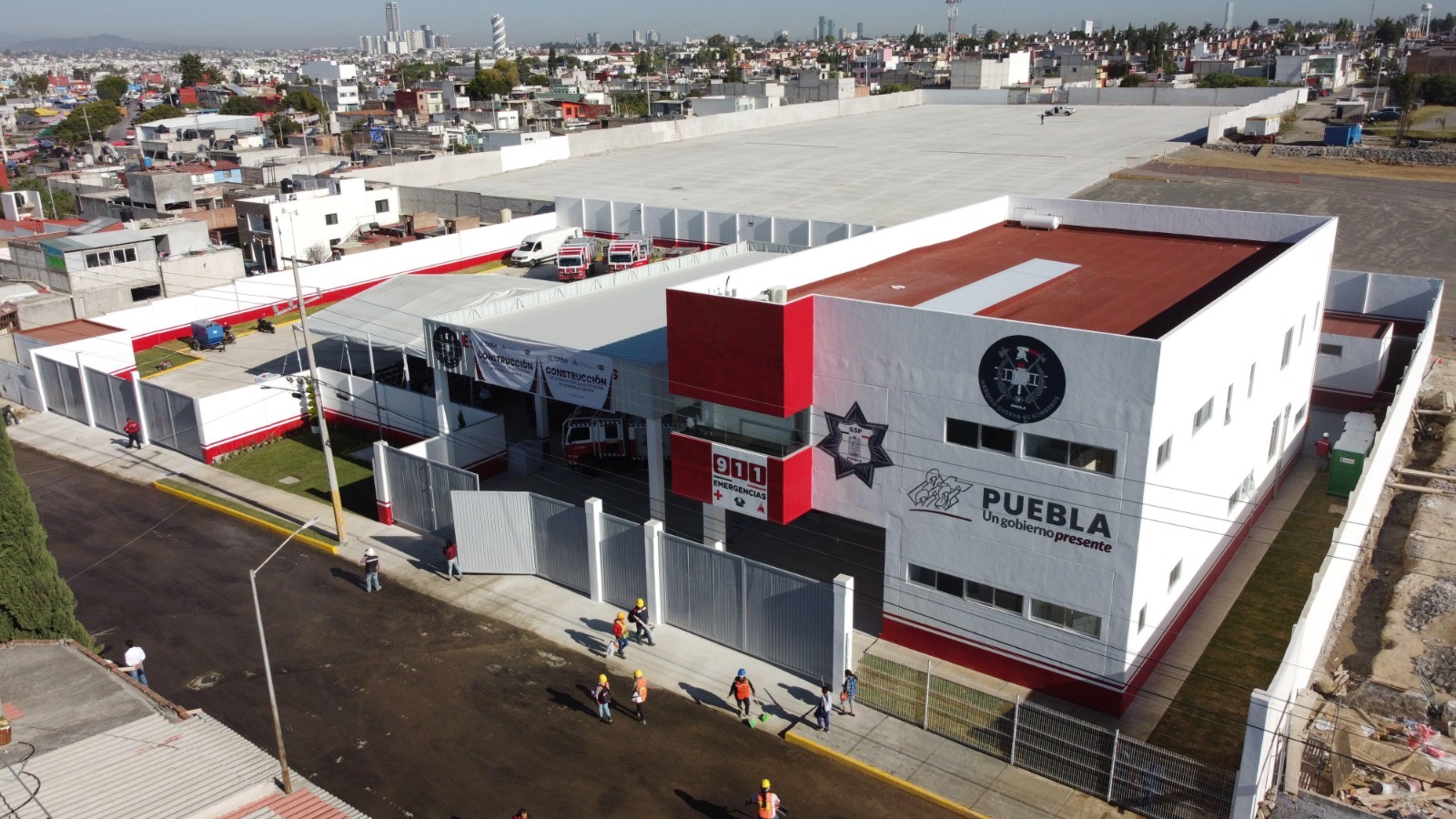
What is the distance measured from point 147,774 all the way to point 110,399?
2897cm

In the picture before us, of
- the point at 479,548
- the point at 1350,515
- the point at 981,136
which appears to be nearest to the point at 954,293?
the point at 1350,515

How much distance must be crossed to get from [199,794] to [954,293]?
68.4 feet

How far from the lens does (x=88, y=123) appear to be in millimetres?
157375

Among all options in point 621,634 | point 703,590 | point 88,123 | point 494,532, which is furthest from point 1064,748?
point 88,123

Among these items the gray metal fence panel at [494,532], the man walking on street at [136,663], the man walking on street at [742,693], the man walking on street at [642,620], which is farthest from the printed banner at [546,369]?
the man walking on street at [136,663]

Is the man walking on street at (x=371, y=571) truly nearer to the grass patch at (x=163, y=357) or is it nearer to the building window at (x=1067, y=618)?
the building window at (x=1067, y=618)

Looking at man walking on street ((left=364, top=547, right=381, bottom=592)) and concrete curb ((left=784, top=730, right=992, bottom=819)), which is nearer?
concrete curb ((left=784, top=730, right=992, bottom=819))

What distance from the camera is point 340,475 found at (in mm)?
36250

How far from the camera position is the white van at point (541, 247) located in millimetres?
61844

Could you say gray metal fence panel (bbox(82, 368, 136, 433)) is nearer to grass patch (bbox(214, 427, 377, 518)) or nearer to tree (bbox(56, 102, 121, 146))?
grass patch (bbox(214, 427, 377, 518))

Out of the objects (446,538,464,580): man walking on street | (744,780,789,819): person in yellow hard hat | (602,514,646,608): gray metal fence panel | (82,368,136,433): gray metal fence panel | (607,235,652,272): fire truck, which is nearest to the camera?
(744,780,789,819): person in yellow hard hat

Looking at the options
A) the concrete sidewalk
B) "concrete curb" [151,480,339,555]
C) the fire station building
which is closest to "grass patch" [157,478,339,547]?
"concrete curb" [151,480,339,555]

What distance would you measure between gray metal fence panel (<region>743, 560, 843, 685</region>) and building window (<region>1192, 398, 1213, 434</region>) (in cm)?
901

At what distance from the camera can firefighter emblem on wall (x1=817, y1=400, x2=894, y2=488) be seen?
24172 millimetres
